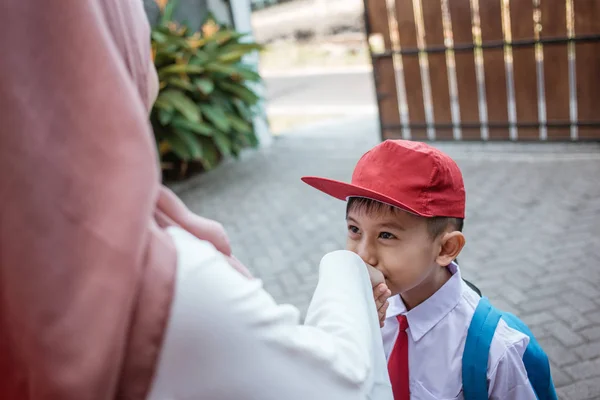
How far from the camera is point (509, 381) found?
1790 millimetres

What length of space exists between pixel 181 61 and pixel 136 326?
6.00m

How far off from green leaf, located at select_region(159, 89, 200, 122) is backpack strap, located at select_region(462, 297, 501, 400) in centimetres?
484

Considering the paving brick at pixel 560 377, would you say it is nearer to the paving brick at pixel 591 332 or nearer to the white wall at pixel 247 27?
the paving brick at pixel 591 332

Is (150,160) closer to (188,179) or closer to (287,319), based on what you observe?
(287,319)

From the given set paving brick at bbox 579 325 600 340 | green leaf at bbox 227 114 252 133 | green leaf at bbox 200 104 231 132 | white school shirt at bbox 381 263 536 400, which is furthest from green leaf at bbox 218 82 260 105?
white school shirt at bbox 381 263 536 400

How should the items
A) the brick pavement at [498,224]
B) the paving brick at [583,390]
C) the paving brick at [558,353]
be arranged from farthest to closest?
the brick pavement at [498,224] → the paving brick at [558,353] → the paving brick at [583,390]

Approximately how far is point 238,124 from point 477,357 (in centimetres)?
539

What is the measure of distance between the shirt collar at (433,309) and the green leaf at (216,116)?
4938 mm

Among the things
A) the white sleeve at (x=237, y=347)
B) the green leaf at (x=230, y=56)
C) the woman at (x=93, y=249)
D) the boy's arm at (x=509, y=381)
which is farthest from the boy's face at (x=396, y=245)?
the green leaf at (x=230, y=56)

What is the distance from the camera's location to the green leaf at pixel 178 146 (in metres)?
6.56

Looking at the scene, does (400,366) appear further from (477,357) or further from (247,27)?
(247,27)

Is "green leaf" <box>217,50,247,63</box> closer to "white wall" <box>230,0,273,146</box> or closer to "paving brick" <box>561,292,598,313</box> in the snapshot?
"white wall" <box>230,0,273,146</box>

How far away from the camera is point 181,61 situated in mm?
6645

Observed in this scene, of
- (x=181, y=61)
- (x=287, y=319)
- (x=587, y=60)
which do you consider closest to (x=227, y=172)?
(x=181, y=61)
